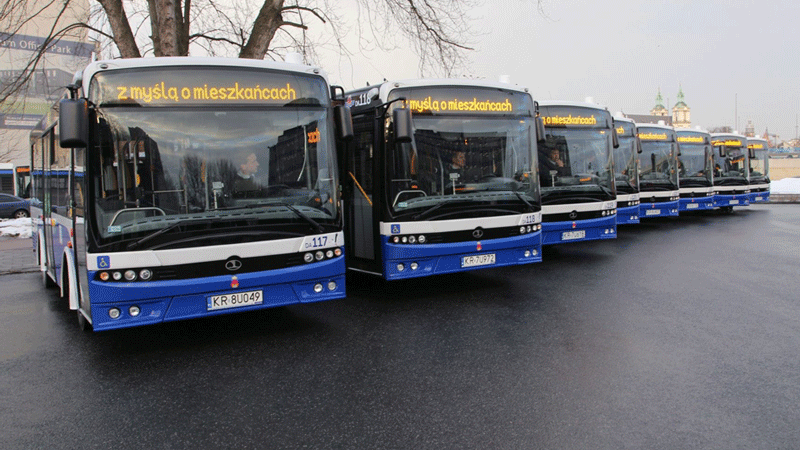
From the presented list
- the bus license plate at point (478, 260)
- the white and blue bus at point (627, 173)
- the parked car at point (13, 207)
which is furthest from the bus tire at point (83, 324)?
the parked car at point (13, 207)

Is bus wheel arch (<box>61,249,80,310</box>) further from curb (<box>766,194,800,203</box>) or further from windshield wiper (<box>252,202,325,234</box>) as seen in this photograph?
curb (<box>766,194,800,203</box>)

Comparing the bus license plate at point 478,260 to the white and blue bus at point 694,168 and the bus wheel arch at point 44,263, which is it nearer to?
the bus wheel arch at point 44,263

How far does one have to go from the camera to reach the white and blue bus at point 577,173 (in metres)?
12.1

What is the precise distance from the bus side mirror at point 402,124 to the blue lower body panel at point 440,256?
4.61 ft

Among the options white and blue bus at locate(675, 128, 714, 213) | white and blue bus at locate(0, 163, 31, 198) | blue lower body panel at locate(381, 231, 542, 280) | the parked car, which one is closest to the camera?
blue lower body panel at locate(381, 231, 542, 280)

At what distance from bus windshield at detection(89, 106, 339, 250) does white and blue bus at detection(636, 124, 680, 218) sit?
14.3 metres

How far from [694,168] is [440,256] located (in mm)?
16164

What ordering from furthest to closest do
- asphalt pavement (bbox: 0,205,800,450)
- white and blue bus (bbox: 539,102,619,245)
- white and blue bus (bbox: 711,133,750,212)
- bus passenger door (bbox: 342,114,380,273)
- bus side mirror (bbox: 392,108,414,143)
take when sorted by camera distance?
white and blue bus (bbox: 711,133,750,212) → white and blue bus (bbox: 539,102,619,245) → bus passenger door (bbox: 342,114,380,273) → bus side mirror (bbox: 392,108,414,143) → asphalt pavement (bbox: 0,205,800,450)

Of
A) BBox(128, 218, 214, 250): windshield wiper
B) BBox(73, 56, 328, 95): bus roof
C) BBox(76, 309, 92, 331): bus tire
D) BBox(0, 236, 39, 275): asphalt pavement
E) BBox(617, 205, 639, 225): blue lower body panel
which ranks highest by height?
BBox(73, 56, 328, 95): bus roof

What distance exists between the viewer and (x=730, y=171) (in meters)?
23.9

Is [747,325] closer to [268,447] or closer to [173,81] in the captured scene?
[268,447]

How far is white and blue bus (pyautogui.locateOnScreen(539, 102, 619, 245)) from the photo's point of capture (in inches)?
476

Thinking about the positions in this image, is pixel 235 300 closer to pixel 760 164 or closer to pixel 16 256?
pixel 16 256

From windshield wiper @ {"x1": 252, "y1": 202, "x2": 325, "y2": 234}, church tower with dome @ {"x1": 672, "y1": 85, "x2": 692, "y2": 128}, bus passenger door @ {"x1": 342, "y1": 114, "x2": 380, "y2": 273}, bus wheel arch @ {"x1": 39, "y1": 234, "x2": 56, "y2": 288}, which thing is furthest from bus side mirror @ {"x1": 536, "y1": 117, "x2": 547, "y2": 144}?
church tower with dome @ {"x1": 672, "y1": 85, "x2": 692, "y2": 128}
